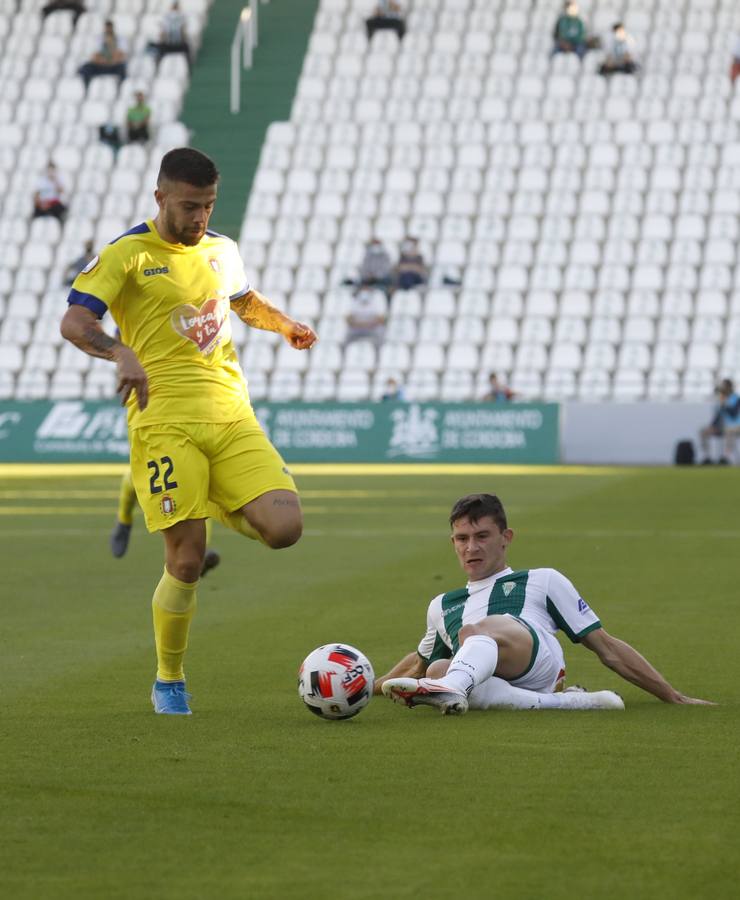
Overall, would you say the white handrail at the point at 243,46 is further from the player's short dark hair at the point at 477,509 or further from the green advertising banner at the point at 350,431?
the player's short dark hair at the point at 477,509

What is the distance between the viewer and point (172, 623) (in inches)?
256

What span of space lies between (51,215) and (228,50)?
651cm

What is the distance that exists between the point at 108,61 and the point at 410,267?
990 cm

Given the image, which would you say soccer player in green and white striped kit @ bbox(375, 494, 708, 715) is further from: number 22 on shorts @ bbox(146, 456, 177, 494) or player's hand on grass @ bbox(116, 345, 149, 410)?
player's hand on grass @ bbox(116, 345, 149, 410)

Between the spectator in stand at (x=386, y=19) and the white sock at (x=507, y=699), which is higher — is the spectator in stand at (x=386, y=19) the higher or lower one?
the higher one

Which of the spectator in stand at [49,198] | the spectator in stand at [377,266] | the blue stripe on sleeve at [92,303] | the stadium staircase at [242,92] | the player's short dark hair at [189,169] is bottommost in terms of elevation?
the blue stripe on sleeve at [92,303]

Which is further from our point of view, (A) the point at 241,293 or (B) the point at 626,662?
(A) the point at 241,293

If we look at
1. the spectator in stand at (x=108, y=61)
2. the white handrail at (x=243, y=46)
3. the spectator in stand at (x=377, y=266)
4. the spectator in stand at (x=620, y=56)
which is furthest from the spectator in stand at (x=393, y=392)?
the spectator in stand at (x=108, y=61)

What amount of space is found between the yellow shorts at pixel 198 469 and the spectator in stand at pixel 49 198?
30444 millimetres

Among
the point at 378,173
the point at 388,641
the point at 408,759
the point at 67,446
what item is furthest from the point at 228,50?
the point at 408,759

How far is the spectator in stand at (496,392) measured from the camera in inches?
1236

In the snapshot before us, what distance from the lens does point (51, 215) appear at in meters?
36.2

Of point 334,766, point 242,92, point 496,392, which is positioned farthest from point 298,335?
point 242,92

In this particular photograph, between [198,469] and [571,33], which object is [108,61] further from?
[198,469]
